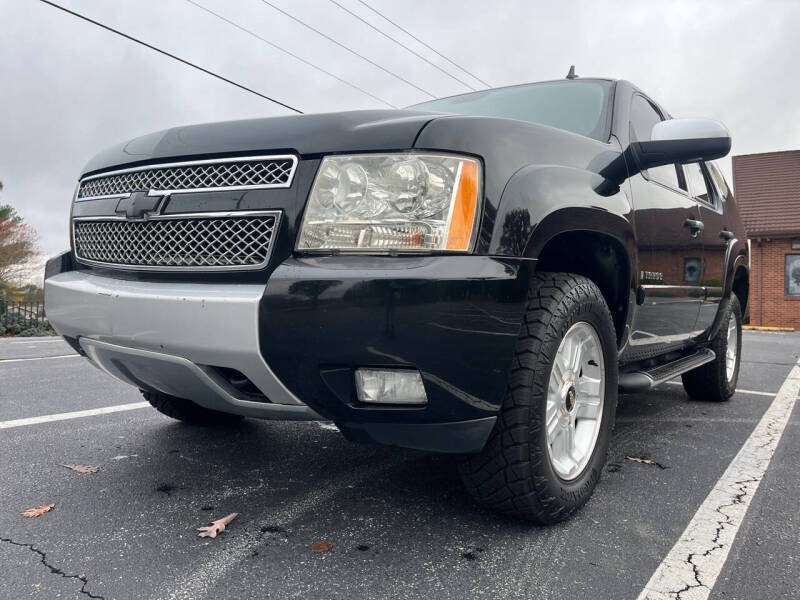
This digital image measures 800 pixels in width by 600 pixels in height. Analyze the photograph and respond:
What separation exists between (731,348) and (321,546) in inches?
159

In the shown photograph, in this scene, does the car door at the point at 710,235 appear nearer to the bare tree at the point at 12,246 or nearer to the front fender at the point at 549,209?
the front fender at the point at 549,209

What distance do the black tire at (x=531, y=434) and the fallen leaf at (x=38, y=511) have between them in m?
1.48

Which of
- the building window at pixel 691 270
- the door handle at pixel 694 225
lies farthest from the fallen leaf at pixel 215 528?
the door handle at pixel 694 225

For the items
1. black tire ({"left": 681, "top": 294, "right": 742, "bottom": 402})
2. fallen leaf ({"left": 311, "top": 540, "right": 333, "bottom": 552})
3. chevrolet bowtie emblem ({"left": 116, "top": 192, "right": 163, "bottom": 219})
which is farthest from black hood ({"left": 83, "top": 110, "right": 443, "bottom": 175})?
black tire ({"left": 681, "top": 294, "right": 742, "bottom": 402})

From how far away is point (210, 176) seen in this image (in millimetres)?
2158

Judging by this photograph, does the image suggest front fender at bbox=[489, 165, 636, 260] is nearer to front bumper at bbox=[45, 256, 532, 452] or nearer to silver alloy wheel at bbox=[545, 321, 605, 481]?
front bumper at bbox=[45, 256, 532, 452]

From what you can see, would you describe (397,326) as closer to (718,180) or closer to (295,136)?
(295,136)

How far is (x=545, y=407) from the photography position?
216cm

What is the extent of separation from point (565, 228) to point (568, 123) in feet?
3.54

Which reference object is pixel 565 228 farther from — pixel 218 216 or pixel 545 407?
pixel 218 216

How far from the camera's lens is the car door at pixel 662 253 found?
3.04 meters

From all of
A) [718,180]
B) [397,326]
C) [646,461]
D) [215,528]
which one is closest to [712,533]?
[646,461]

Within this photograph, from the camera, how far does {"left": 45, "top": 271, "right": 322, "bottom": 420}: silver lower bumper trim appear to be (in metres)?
1.95

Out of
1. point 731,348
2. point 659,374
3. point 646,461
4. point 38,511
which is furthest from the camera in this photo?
point 731,348
